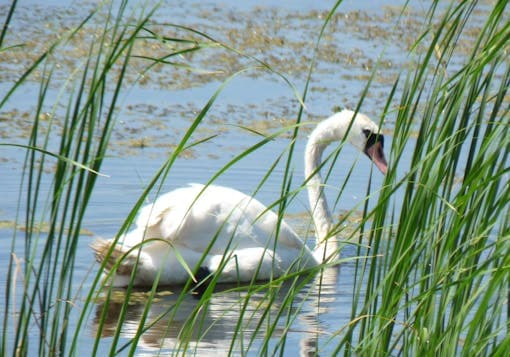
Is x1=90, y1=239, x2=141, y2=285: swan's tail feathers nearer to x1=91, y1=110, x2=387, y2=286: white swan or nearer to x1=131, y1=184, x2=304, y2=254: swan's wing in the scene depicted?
x1=91, y1=110, x2=387, y2=286: white swan

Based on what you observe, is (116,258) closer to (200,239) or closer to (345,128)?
(200,239)

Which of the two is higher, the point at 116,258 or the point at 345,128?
the point at 345,128

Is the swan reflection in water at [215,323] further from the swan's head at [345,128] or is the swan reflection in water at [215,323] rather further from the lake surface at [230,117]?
the swan's head at [345,128]

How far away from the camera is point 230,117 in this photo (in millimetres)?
8633

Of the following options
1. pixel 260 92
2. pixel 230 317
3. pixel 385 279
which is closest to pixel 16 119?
pixel 260 92

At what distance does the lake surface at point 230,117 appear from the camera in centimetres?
531

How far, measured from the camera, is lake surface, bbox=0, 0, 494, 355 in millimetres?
5309

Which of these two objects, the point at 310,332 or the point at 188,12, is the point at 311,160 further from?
the point at 188,12

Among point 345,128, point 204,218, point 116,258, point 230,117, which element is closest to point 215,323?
point 116,258

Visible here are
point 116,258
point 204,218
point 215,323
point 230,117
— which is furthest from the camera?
point 230,117

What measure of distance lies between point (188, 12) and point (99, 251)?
6.84 meters

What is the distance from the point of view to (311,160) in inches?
271

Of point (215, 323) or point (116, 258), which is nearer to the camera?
point (215, 323)

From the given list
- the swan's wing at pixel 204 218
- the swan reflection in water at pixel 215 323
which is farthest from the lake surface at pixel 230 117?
the swan's wing at pixel 204 218
